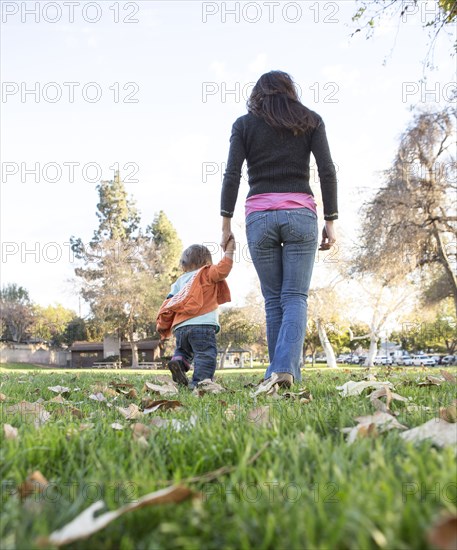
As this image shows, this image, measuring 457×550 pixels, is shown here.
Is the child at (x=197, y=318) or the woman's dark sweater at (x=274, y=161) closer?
the woman's dark sweater at (x=274, y=161)

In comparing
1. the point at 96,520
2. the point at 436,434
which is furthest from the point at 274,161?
the point at 96,520

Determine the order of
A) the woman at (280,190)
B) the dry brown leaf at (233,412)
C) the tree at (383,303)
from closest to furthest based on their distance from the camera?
the dry brown leaf at (233,412), the woman at (280,190), the tree at (383,303)

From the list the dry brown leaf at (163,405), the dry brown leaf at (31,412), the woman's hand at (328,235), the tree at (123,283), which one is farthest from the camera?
the tree at (123,283)

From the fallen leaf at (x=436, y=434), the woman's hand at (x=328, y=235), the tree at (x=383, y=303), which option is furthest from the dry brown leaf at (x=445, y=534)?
the tree at (x=383, y=303)

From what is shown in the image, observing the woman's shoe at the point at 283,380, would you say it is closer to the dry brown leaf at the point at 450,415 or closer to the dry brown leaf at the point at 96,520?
the dry brown leaf at the point at 450,415

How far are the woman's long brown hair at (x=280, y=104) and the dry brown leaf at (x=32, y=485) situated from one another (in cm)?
355

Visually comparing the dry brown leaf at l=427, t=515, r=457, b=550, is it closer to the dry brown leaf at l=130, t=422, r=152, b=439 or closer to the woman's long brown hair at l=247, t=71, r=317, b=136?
the dry brown leaf at l=130, t=422, r=152, b=439

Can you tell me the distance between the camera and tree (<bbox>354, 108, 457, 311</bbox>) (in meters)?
20.2

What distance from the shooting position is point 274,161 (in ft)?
13.9

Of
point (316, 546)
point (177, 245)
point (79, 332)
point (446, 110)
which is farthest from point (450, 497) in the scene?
point (79, 332)

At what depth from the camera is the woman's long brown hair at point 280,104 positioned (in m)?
4.18

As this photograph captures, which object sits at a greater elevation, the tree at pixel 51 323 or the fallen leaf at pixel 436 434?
the tree at pixel 51 323

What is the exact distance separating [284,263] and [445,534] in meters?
3.53

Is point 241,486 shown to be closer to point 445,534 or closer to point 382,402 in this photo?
point 445,534
